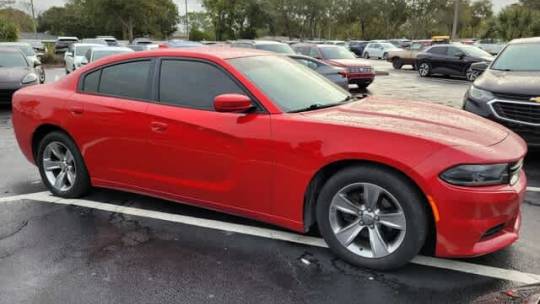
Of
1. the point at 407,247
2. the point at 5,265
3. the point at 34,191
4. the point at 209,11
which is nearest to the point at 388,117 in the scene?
the point at 407,247

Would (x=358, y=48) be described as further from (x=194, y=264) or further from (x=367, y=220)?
(x=194, y=264)

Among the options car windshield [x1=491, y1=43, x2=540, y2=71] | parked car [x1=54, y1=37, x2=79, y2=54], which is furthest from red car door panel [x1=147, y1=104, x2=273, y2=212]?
parked car [x1=54, y1=37, x2=79, y2=54]

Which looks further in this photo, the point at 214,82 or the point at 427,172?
the point at 214,82

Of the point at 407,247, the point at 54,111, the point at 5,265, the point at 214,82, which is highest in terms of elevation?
the point at 214,82

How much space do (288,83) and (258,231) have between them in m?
1.30

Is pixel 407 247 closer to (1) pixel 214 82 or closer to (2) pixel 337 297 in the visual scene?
(2) pixel 337 297

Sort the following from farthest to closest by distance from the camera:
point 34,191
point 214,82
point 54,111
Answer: point 34,191 → point 54,111 → point 214,82

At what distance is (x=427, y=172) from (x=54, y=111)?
369 centimetres

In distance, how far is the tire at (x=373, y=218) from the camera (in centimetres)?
323

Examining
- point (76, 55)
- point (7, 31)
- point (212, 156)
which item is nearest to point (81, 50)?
point (76, 55)

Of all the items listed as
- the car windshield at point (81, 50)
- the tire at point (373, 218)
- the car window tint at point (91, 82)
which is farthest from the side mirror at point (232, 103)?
the car windshield at point (81, 50)

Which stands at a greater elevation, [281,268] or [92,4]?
[92,4]

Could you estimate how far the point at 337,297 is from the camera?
3123mm

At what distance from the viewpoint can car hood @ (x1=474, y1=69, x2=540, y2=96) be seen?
5.98m
